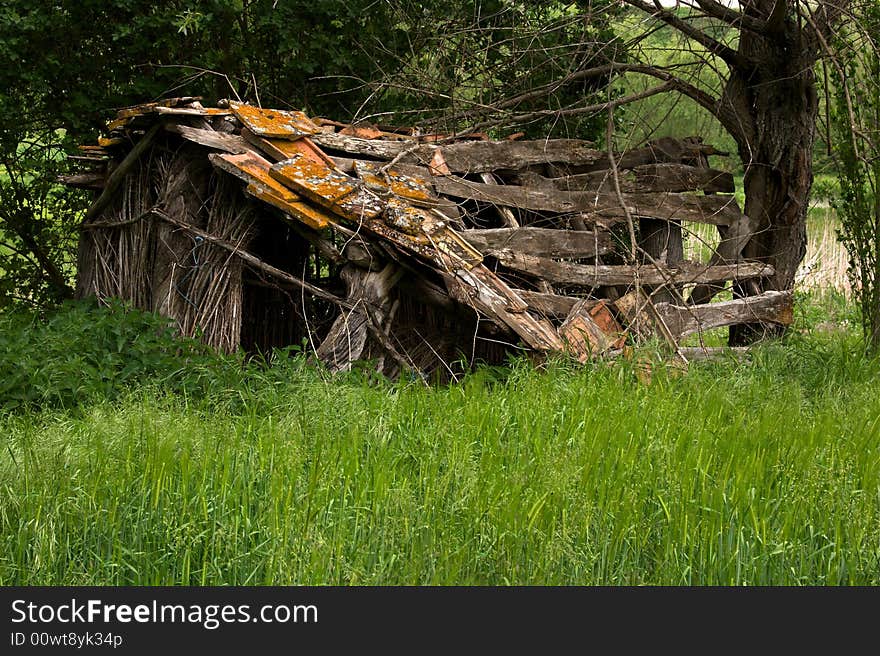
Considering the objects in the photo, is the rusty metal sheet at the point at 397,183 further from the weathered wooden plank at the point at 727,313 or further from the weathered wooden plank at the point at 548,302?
the weathered wooden plank at the point at 727,313

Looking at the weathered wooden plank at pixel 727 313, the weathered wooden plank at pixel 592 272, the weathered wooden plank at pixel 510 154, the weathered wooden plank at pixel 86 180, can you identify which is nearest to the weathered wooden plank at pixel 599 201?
the weathered wooden plank at pixel 510 154

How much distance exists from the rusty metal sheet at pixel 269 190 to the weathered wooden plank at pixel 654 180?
7.99ft

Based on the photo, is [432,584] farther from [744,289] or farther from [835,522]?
[744,289]

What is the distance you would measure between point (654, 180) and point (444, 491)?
534 cm

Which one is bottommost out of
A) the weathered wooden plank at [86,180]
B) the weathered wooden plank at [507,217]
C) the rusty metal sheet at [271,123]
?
the weathered wooden plank at [507,217]

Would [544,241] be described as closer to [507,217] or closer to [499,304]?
[507,217]

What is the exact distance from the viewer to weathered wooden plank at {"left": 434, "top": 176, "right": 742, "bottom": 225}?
24.8 ft

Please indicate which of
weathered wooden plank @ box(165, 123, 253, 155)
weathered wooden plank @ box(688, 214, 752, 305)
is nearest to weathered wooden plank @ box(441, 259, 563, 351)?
weathered wooden plank @ box(165, 123, 253, 155)

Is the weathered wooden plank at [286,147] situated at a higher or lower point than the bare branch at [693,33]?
lower

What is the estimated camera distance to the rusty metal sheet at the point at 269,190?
6.50m

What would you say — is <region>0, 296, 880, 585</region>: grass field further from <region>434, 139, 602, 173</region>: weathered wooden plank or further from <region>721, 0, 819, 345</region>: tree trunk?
<region>721, 0, 819, 345</region>: tree trunk

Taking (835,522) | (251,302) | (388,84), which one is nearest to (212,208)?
(251,302)

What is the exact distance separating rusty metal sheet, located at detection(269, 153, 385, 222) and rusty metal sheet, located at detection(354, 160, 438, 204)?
0.66 feet

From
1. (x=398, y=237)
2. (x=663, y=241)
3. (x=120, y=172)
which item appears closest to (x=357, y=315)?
(x=398, y=237)
